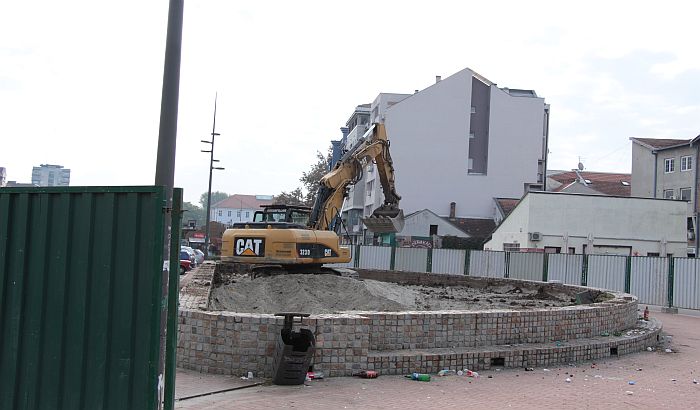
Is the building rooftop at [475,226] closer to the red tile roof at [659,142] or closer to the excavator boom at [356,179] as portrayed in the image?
the red tile roof at [659,142]

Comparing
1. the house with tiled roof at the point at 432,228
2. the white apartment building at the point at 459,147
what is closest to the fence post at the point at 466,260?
the house with tiled roof at the point at 432,228

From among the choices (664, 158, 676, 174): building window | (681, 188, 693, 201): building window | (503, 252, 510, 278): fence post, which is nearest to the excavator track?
(503, 252, 510, 278): fence post

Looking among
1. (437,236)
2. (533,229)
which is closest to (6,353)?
(533,229)

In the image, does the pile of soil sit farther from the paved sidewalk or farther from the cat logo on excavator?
the paved sidewalk

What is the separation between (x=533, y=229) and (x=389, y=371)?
113 feet

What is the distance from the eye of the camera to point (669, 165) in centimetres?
5472

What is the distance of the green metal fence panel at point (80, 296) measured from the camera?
15.6 ft

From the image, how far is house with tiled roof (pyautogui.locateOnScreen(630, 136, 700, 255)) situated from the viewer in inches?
1985

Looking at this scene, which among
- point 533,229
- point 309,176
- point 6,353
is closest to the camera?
point 6,353

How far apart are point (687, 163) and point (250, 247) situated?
146 ft

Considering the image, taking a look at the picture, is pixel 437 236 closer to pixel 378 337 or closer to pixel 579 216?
pixel 579 216

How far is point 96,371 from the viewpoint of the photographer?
484 cm

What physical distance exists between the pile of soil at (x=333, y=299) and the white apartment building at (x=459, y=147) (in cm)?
4106

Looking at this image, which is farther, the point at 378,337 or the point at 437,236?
the point at 437,236
